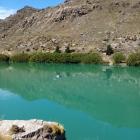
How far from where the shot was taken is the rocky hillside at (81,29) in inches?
5714

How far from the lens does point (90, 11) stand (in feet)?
576

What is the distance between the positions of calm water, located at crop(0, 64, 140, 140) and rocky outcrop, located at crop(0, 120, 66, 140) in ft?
26.0

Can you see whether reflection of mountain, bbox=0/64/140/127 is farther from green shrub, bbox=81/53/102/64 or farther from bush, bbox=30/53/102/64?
bush, bbox=30/53/102/64

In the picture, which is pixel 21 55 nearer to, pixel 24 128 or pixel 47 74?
pixel 47 74

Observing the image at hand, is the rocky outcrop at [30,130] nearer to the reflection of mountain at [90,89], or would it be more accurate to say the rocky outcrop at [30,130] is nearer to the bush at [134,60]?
the reflection of mountain at [90,89]

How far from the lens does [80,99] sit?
65.6 meters

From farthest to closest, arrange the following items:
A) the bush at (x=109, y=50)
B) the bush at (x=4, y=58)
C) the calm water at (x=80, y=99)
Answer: the bush at (x=4, y=58), the bush at (x=109, y=50), the calm water at (x=80, y=99)

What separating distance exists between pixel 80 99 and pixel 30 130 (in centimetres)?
3991

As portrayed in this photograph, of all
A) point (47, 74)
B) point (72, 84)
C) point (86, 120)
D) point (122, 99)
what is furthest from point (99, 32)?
point (86, 120)

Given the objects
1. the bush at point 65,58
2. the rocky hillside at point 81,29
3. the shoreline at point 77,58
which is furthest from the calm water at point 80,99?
the rocky hillside at point 81,29

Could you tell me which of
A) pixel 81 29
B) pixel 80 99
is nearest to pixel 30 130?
pixel 80 99

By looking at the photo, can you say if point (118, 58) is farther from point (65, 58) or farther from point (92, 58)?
point (65, 58)

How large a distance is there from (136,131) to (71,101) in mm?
24164

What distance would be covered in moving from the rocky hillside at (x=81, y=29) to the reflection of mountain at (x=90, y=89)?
29.4 meters
